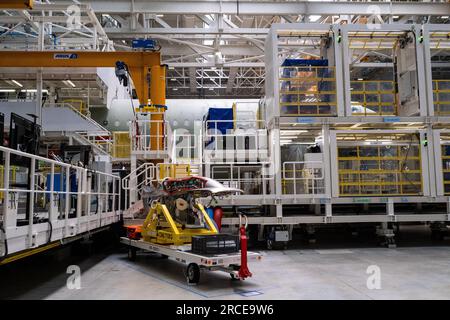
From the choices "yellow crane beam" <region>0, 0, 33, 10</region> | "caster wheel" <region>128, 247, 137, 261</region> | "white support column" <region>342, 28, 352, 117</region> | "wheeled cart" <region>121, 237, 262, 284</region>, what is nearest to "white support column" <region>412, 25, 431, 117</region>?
"white support column" <region>342, 28, 352, 117</region>

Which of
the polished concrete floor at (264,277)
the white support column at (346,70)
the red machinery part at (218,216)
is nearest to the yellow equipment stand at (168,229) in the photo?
the polished concrete floor at (264,277)

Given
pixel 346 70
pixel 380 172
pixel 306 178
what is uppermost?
pixel 346 70

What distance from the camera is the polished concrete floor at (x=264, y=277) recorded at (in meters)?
6.81

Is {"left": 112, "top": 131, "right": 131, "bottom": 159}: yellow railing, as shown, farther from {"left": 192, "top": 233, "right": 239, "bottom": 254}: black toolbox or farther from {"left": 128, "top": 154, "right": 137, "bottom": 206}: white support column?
{"left": 192, "top": 233, "right": 239, "bottom": 254}: black toolbox

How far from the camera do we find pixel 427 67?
42.4ft

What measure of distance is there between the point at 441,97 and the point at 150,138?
389 inches

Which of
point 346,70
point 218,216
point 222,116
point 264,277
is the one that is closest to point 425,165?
point 346,70

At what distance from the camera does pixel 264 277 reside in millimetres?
8172

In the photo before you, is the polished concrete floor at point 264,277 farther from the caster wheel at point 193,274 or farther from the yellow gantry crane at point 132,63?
the yellow gantry crane at point 132,63

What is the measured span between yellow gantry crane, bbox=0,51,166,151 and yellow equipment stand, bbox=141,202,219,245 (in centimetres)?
345

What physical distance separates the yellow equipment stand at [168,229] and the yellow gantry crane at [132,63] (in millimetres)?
3446

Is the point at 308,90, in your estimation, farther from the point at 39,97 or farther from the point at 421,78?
the point at 39,97

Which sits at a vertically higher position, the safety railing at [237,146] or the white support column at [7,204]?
the safety railing at [237,146]

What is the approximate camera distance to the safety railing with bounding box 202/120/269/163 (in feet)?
42.9
